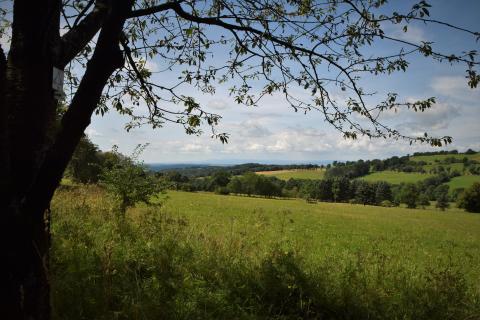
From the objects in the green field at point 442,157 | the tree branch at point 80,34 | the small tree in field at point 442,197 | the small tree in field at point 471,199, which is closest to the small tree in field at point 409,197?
the small tree in field at point 442,197

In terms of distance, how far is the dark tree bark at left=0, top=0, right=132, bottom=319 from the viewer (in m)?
2.33

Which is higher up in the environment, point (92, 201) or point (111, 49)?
point (111, 49)

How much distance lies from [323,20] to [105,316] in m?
4.25

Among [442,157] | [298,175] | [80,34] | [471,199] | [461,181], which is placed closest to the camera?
[80,34]

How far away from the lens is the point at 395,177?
133 meters

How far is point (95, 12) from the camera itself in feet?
10.3

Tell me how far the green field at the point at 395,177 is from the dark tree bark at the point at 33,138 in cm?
13154

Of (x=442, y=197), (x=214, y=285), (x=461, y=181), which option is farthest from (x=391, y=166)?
(x=214, y=285)

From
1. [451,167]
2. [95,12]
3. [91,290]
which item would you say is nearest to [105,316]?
[91,290]

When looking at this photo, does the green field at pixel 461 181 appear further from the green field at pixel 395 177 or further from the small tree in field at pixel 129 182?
the small tree in field at pixel 129 182

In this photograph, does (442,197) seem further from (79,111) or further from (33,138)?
(33,138)

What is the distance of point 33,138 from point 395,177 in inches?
5713

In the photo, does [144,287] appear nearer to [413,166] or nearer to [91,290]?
[91,290]

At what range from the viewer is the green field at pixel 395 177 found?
127113 millimetres
